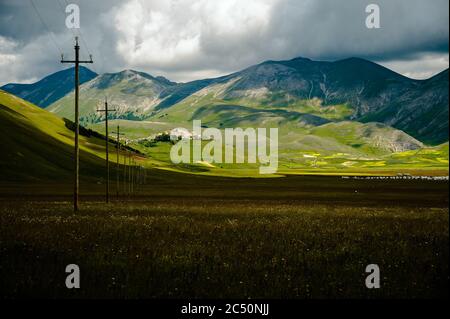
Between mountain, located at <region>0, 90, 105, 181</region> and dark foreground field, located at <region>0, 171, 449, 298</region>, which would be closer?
dark foreground field, located at <region>0, 171, 449, 298</region>

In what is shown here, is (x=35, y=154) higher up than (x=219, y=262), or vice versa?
(x=35, y=154)

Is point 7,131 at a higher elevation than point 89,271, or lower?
higher

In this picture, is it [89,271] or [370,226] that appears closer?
[89,271]

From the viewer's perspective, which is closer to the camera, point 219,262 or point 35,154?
point 219,262

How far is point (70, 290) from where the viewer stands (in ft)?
43.0

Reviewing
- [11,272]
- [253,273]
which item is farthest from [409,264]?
[11,272]

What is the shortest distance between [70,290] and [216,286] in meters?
4.22

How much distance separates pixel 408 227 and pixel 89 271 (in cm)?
2194

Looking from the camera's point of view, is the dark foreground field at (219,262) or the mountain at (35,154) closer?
the dark foreground field at (219,262)
